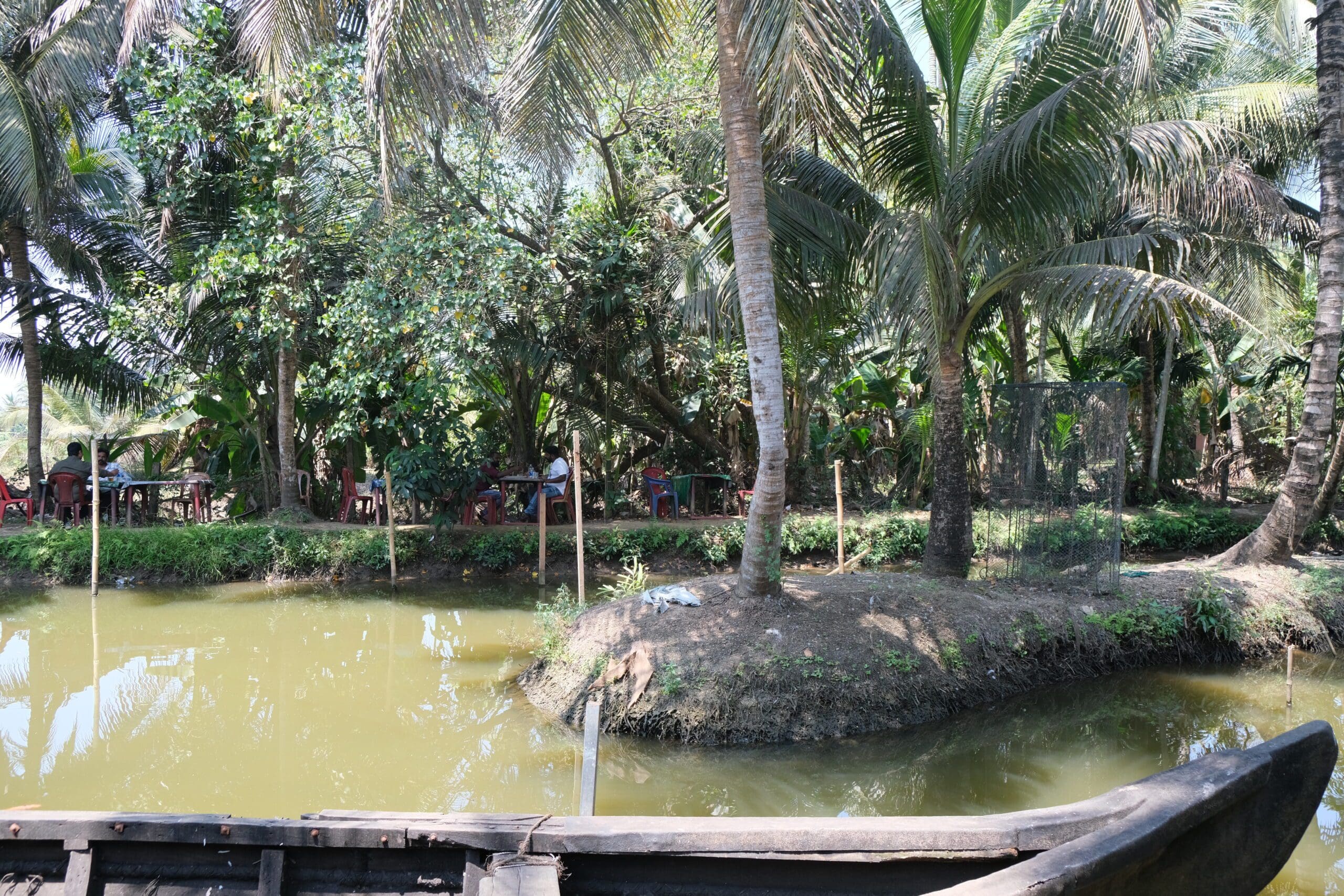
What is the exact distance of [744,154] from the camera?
23.3 feet

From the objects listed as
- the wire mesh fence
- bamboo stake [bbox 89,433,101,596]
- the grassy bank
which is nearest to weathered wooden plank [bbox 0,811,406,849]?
the wire mesh fence

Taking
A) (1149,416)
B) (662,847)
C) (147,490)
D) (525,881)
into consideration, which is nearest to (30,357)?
(147,490)

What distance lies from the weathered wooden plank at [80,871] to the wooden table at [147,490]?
11014 millimetres

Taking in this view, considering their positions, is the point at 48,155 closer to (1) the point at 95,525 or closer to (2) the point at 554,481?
(1) the point at 95,525

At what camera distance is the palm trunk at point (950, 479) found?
9.47 m

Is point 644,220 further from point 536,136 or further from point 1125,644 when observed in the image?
point 1125,644

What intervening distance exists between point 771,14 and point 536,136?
97.3 inches

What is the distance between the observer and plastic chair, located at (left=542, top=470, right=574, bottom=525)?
47.4 ft

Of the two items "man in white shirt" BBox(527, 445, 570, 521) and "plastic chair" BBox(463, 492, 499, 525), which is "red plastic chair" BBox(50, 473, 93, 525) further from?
"man in white shirt" BBox(527, 445, 570, 521)

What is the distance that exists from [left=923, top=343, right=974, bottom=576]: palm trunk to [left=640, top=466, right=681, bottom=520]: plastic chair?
5.93 meters

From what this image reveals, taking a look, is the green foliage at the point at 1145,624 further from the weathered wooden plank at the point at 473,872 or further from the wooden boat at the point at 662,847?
the weathered wooden plank at the point at 473,872

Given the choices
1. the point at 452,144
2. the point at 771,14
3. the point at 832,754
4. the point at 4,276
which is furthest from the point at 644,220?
the point at 4,276

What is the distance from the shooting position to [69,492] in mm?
13797

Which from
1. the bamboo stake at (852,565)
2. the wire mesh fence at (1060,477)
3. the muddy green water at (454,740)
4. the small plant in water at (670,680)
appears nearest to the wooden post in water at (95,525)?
the muddy green water at (454,740)
